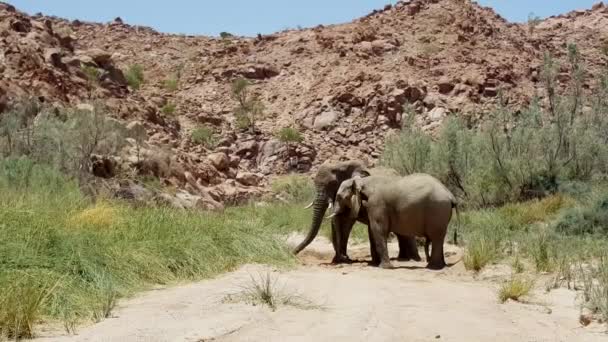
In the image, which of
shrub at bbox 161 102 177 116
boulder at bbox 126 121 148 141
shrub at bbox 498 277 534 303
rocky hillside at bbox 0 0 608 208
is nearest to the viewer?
shrub at bbox 498 277 534 303

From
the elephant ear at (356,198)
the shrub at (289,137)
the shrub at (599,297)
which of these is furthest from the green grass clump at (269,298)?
the shrub at (289,137)

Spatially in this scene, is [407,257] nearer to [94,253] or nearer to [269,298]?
[94,253]

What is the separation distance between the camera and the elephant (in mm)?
10422

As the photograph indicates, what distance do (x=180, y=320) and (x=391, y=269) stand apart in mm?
5244

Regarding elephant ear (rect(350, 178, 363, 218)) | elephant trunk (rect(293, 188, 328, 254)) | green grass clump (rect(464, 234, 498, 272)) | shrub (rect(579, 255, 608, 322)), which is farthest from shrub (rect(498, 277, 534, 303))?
elephant trunk (rect(293, 188, 328, 254))

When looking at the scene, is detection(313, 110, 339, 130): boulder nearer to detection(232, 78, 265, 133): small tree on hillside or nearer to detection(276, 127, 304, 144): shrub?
detection(276, 127, 304, 144): shrub

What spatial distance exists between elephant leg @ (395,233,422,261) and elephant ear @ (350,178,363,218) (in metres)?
0.87

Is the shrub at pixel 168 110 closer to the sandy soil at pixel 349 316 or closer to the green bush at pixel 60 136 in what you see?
the green bush at pixel 60 136

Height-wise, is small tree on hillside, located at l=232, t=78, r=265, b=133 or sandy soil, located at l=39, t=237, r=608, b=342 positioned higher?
small tree on hillside, located at l=232, t=78, r=265, b=133

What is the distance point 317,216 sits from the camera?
486 inches

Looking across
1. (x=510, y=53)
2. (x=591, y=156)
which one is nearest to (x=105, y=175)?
(x=591, y=156)

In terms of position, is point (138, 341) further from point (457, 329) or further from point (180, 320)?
point (457, 329)

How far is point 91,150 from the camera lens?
22.6 metres

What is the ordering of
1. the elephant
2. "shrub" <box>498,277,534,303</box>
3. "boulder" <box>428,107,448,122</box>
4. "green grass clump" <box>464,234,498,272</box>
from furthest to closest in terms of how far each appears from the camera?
"boulder" <box>428,107,448,122</box>
the elephant
"green grass clump" <box>464,234,498,272</box>
"shrub" <box>498,277,534,303</box>
